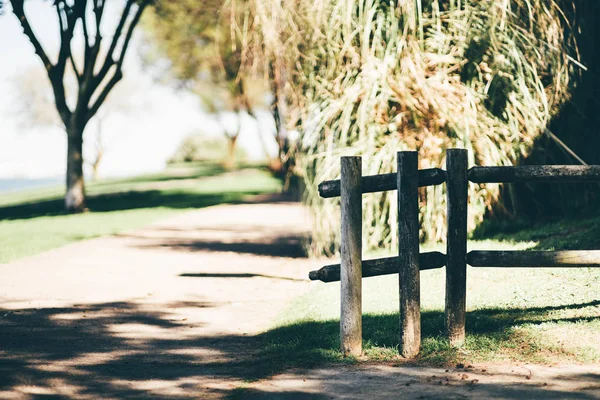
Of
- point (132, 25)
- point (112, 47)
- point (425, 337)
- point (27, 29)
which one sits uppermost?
point (132, 25)

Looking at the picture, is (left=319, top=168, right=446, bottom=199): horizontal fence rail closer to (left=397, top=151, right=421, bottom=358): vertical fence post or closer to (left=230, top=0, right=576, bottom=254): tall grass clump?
(left=397, top=151, right=421, bottom=358): vertical fence post

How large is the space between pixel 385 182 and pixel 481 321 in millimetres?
1605

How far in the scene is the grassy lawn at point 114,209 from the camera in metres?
16.1

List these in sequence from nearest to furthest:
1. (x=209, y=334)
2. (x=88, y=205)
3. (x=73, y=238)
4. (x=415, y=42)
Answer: (x=209, y=334)
(x=415, y=42)
(x=73, y=238)
(x=88, y=205)

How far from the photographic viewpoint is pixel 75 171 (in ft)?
74.9

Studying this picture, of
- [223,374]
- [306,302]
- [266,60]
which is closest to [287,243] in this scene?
[266,60]

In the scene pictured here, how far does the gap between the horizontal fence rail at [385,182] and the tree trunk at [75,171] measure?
17968mm

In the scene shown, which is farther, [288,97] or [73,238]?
[73,238]

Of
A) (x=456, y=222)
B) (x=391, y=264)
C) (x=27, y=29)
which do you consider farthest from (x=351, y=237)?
(x=27, y=29)

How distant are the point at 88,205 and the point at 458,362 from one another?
21.7m

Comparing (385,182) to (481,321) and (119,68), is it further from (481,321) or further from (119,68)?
(119,68)

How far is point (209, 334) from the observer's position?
24.1 ft

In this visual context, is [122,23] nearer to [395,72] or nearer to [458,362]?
[395,72]

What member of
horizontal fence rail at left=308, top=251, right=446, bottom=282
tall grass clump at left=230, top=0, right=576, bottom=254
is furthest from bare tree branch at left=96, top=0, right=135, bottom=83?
horizontal fence rail at left=308, top=251, right=446, bottom=282
